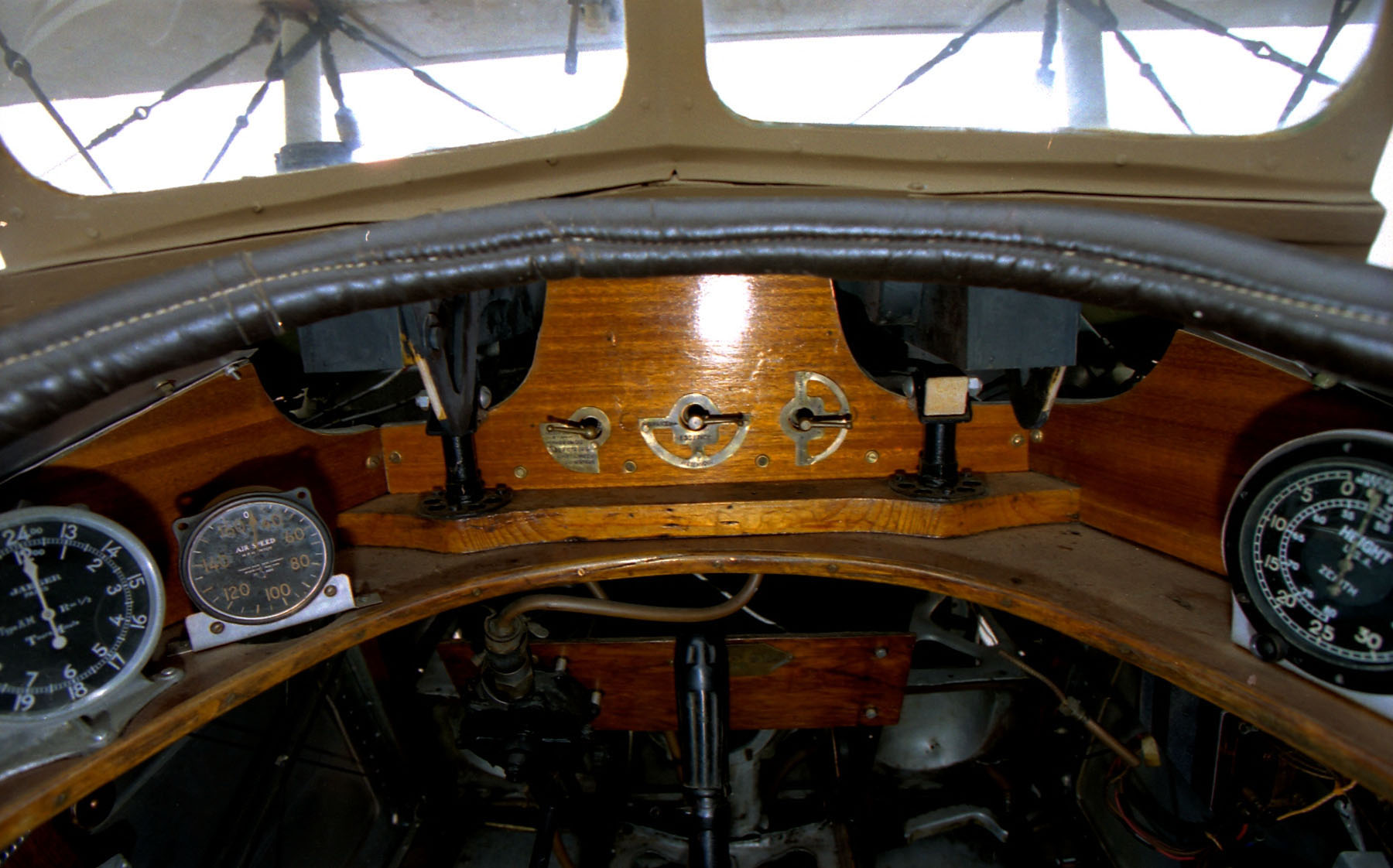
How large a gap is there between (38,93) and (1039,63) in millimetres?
1851

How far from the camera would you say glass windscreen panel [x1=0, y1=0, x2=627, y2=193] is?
129cm

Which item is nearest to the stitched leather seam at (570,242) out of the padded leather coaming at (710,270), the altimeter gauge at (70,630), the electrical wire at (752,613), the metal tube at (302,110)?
the padded leather coaming at (710,270)

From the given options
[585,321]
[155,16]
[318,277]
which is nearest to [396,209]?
[585,321]

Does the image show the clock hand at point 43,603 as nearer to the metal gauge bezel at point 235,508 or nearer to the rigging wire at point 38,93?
the metal gauge bezel at point 235,508

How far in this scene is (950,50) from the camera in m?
1.30

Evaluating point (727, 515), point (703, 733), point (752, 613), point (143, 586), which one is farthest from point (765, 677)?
point (143, 586)

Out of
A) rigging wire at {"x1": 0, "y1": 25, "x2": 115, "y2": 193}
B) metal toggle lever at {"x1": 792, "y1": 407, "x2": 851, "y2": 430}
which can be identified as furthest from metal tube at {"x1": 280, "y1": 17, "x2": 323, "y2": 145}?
metal toggle lever at {"x1": 792, "y1": 407, "x2": 851, "y2": 430}

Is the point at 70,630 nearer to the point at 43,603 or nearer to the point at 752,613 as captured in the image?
the point at 43,603

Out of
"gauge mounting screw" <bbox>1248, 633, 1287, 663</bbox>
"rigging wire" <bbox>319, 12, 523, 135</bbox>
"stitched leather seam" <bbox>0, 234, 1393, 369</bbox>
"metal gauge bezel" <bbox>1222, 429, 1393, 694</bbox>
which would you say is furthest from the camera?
"rigging wire" <bbox>319, 12, 523, 135</bbox>

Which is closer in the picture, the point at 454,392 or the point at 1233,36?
the point at 1233,36

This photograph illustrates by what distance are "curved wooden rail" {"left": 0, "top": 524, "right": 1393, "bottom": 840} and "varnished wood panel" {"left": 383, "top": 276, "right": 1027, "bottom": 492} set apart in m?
0.18

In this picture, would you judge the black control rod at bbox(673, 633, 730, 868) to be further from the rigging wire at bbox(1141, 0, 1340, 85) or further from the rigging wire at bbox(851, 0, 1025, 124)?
the rigging wire at bbox(1141, 0, 1340, 85)

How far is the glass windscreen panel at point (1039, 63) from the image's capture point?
1.27 metres

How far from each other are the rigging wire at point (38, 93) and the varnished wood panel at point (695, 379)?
87cm
